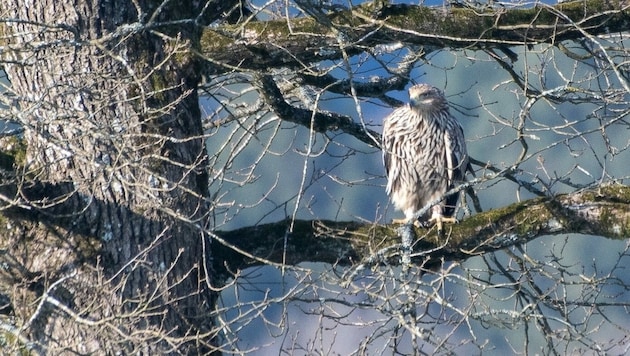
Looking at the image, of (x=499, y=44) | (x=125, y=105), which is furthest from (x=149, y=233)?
(x=499, y=44)

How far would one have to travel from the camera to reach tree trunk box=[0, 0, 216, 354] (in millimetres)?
5961

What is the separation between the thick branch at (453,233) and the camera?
21.1 feet

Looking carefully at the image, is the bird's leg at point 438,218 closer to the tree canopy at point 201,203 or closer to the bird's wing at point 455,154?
the tree canopy at point 201,203

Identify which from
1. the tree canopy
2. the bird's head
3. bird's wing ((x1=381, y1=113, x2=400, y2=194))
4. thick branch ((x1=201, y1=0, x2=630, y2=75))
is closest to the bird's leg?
the tree canopy

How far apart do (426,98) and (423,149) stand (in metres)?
0.43

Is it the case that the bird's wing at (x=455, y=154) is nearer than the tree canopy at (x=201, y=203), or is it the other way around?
the tree canopy at (x=201, y=203)

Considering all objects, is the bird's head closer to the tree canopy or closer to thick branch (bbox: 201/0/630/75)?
the tree canopy

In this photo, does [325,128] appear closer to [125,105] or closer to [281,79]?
[281,79]

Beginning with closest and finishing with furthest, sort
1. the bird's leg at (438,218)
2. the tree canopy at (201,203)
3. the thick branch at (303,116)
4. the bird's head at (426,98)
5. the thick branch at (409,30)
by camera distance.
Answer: the tree canopy at (201,203) → the thick branch at (409,30) → the thick branch at (303,116) → the bird's leg at (438,218) → the bird's head at (426,98)

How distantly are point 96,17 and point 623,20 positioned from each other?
303cm

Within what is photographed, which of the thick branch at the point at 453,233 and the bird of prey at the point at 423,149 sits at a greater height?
the bird of prey at the point at 423,149

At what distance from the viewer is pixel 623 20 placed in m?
6.50

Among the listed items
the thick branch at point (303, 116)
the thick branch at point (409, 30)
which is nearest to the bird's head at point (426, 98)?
the thick branch at point (303, 116)

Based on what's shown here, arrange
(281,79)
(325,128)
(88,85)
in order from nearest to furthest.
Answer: (88,85) < (325,128) < (281,79)
